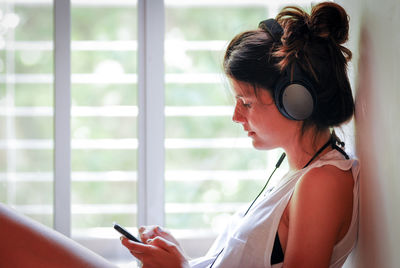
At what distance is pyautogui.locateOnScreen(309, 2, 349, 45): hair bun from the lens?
960 mm

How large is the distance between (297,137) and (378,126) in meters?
0.19

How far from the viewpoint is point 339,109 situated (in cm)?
98

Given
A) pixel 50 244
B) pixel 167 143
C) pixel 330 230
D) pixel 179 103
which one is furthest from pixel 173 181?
pixel 330 230

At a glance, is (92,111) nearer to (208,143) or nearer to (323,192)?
(208,143)

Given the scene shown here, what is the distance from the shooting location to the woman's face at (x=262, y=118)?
1.03 m

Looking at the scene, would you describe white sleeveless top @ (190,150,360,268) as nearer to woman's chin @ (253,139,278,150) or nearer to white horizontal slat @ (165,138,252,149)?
woman's chin @ (253,139,278,150)

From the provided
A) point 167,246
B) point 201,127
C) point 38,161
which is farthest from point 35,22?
point 167,246

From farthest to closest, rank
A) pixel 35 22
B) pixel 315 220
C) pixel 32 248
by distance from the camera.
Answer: pixel 35 22 → pixel 32 248 → pixel 315 220

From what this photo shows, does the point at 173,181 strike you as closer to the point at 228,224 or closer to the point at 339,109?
the point at 228,224

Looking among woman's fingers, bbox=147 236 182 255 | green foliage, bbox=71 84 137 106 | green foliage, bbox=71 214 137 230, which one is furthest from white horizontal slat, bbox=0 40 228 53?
woman's fingers, bbox=147 236 182 255

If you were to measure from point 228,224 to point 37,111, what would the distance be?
2.84 feet

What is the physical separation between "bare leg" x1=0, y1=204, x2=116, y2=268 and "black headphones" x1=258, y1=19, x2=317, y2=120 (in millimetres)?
589

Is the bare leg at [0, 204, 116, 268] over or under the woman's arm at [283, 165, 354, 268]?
under

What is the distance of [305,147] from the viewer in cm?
105
